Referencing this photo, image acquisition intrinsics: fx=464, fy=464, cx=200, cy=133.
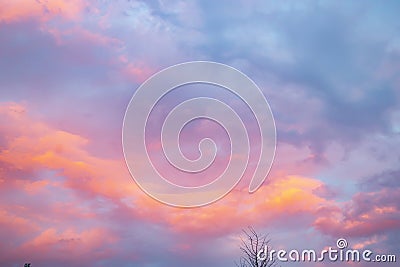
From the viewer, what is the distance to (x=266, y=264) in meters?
35.7

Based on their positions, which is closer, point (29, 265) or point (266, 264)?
point (266, 264)

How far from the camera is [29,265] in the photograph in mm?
63344

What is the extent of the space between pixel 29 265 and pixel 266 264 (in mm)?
40420

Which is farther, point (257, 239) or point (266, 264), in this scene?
point (257, 239)

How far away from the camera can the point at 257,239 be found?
38062mm

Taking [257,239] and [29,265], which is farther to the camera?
[29,265]

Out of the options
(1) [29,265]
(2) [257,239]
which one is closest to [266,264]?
(2) [257,239]

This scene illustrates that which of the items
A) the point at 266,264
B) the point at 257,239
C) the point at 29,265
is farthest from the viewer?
the point at 29,265

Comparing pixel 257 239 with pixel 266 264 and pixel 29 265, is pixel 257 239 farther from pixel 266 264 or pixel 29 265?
pixel 29 265

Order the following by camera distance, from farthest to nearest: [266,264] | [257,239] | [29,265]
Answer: [29,265], [257,239], [266,264]

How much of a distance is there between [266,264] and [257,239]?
2776 millimetres

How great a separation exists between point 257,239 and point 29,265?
38852 mm
